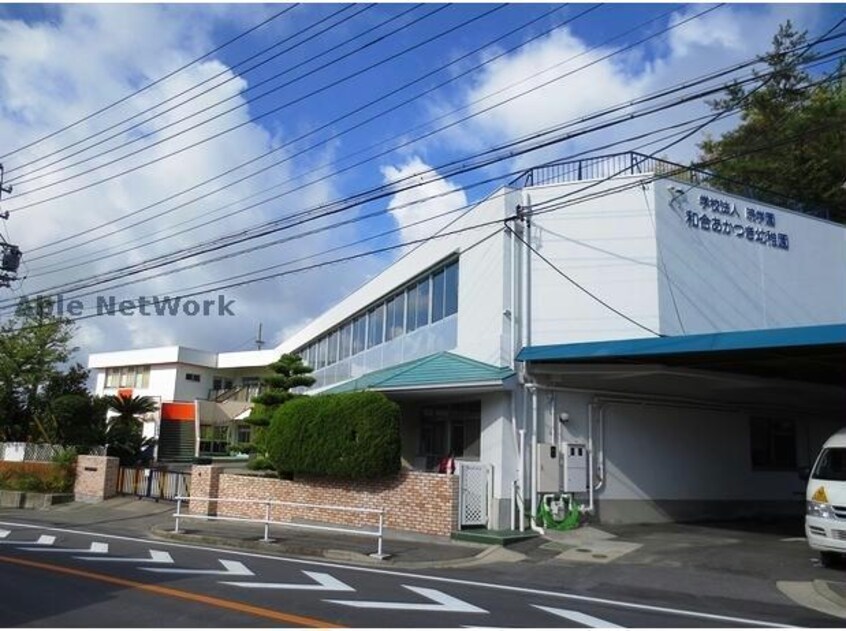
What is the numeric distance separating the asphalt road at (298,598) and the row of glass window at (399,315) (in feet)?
29.9

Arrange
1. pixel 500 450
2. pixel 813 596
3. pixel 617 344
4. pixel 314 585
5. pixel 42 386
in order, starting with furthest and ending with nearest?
pixel 42 386, pixel 500 450, pixel 617 344, pixel 813 596, pixel 314 585

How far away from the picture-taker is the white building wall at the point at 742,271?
60.6ft

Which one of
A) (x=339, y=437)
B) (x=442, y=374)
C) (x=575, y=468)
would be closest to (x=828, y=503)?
(x=575, y=468)

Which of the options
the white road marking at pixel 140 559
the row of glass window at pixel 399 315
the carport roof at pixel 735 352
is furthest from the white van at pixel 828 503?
the white road marking at pixel 140 559

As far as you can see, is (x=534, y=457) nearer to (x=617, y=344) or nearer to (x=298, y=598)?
(x=617, y=344)

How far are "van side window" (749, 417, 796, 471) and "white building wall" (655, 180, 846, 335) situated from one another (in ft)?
12.4

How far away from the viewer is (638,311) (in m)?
18.1

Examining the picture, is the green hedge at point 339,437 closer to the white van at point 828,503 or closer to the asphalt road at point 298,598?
the asphalt road at point 298,598

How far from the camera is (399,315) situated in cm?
2441

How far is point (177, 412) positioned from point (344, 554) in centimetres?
3980

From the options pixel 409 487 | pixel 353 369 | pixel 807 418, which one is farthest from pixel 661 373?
pixel 353 369

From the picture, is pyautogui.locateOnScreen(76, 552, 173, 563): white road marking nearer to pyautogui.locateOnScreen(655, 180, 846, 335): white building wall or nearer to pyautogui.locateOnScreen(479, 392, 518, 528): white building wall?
pyautogui.locateOnScreen(479, 392, 518, 528): white building wall

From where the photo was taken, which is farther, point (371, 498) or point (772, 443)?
point (772, 443)

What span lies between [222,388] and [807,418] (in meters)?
43.3
